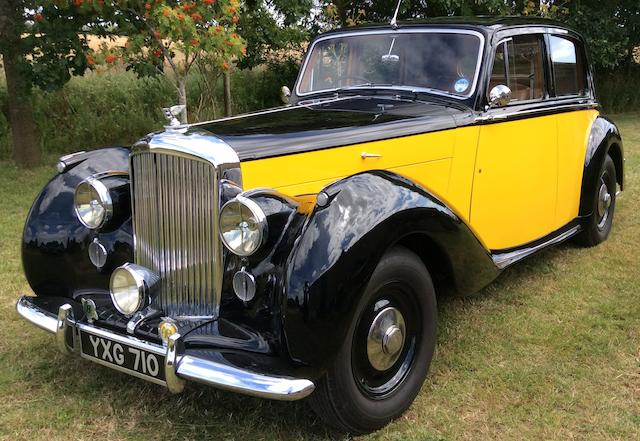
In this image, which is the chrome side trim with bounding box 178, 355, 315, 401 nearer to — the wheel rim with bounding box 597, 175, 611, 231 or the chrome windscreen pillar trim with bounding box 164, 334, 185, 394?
the chrome windscreen pillar trim with bounding box 164, 334, 185, 394

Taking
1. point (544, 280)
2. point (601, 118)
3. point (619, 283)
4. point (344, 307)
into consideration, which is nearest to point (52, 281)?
point (344, 307)

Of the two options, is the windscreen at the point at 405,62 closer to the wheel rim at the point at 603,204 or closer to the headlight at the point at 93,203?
the headlight at the point at 93,203

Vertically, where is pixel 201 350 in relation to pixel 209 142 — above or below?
below

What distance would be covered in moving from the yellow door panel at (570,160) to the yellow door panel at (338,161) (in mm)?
1263

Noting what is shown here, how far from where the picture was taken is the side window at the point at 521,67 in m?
3.56

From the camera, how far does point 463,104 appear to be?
3.36m

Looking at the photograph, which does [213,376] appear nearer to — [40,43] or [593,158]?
[593,158]

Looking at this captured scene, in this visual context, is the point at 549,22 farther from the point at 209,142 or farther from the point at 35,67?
the point at 35,67

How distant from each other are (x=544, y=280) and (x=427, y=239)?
1.76 meters

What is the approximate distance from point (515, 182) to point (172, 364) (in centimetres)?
233

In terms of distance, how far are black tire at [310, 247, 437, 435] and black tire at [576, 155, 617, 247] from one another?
2.49 metres

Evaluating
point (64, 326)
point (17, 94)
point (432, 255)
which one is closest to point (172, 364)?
point (64, 326)

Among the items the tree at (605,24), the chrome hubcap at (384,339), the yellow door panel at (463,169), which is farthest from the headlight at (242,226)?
the tree at (605,24)

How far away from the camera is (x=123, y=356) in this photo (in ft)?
7.81
